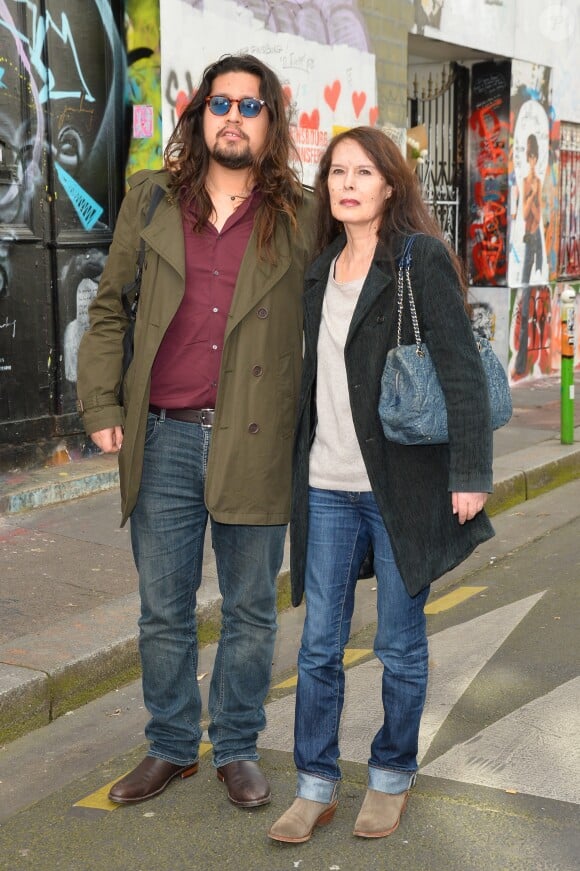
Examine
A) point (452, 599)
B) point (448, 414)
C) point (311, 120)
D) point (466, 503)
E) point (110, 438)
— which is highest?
point (311, 120)

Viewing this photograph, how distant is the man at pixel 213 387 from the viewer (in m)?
3.35

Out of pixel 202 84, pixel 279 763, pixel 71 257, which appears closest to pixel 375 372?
pixel 202 84

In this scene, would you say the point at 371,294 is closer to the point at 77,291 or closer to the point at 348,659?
the point at 348,659

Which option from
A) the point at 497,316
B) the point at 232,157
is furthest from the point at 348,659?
the point at 497,316

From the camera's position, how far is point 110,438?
3.46 metres

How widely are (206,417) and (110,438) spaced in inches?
11.9

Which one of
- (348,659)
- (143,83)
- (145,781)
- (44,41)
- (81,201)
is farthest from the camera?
(143,83)

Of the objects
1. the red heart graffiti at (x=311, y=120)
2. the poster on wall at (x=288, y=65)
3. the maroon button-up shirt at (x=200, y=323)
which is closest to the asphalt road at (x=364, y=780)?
the maroon button-up shirt at (x=200, y=323)

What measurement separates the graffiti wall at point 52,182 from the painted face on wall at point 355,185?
13.1 ft

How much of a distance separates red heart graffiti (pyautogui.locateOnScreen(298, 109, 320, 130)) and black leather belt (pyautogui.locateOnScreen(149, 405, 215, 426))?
5950 millimetres

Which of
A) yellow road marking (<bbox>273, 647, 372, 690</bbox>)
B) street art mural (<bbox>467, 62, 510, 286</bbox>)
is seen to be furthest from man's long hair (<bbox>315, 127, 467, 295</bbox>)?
street art mural (<bbox>467, 62, 510, 286</bbox>)

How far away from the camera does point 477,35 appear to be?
37.0 feet

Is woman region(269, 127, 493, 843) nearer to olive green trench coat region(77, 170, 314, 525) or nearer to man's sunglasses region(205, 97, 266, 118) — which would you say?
olive green trench coat region(77, 170, 314, 525)

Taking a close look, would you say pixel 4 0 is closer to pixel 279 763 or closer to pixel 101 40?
pixel 101 40
